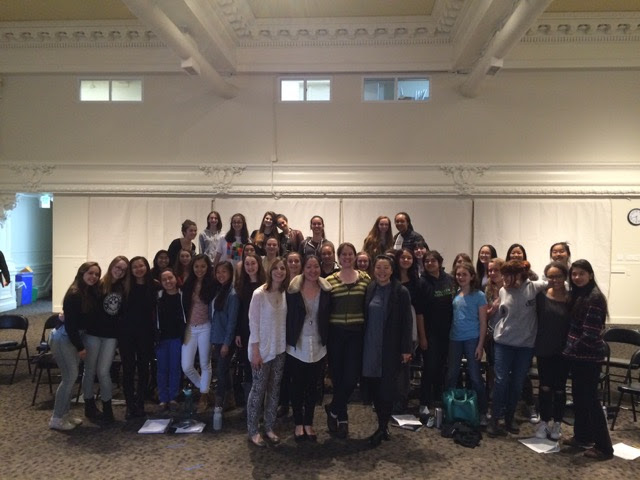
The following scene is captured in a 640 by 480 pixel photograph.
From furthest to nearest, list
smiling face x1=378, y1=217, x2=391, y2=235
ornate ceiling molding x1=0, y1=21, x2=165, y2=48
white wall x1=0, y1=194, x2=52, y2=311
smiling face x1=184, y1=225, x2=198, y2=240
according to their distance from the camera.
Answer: white wall x1=0, y1=194, x2=52, y2=311 < ornate ceiling molding x1=0, y1=21, x2=165, y2=48 < smiling face x1=184, y1=225, x2=198, y2=240 < smiling face x1=378, y1=217, x2=391, y2=235

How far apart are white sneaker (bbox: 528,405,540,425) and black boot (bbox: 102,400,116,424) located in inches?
148

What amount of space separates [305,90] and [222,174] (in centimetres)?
228

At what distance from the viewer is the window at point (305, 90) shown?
27.8 feet

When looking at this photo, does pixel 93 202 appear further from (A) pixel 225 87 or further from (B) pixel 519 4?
(B) pixel 519 4

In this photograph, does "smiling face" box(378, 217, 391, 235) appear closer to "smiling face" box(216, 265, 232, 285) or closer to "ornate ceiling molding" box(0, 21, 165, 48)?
"smiling face" box(216, 265, 232, 285)

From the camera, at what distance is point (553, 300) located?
141 inches

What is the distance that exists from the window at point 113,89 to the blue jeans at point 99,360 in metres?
6.28

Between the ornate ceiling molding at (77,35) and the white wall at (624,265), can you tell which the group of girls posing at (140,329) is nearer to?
the ornate ceiling molding at (77,35)

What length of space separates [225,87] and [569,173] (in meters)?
6.55

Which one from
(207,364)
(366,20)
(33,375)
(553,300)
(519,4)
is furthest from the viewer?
(366,20)

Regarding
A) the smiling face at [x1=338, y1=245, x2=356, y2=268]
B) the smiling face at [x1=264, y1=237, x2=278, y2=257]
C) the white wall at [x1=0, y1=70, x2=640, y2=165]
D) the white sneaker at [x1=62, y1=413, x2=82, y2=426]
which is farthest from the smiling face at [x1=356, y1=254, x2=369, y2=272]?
the white wall at [x1=0, y1=70, x2=640, y2=165]

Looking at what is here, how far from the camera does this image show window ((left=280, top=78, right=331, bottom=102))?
8.47 metres

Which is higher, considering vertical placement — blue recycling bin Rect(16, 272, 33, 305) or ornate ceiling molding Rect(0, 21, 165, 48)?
ornate ceiling molding Rect(0, 21, 165, 48)

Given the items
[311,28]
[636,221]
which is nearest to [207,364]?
[311,28]
